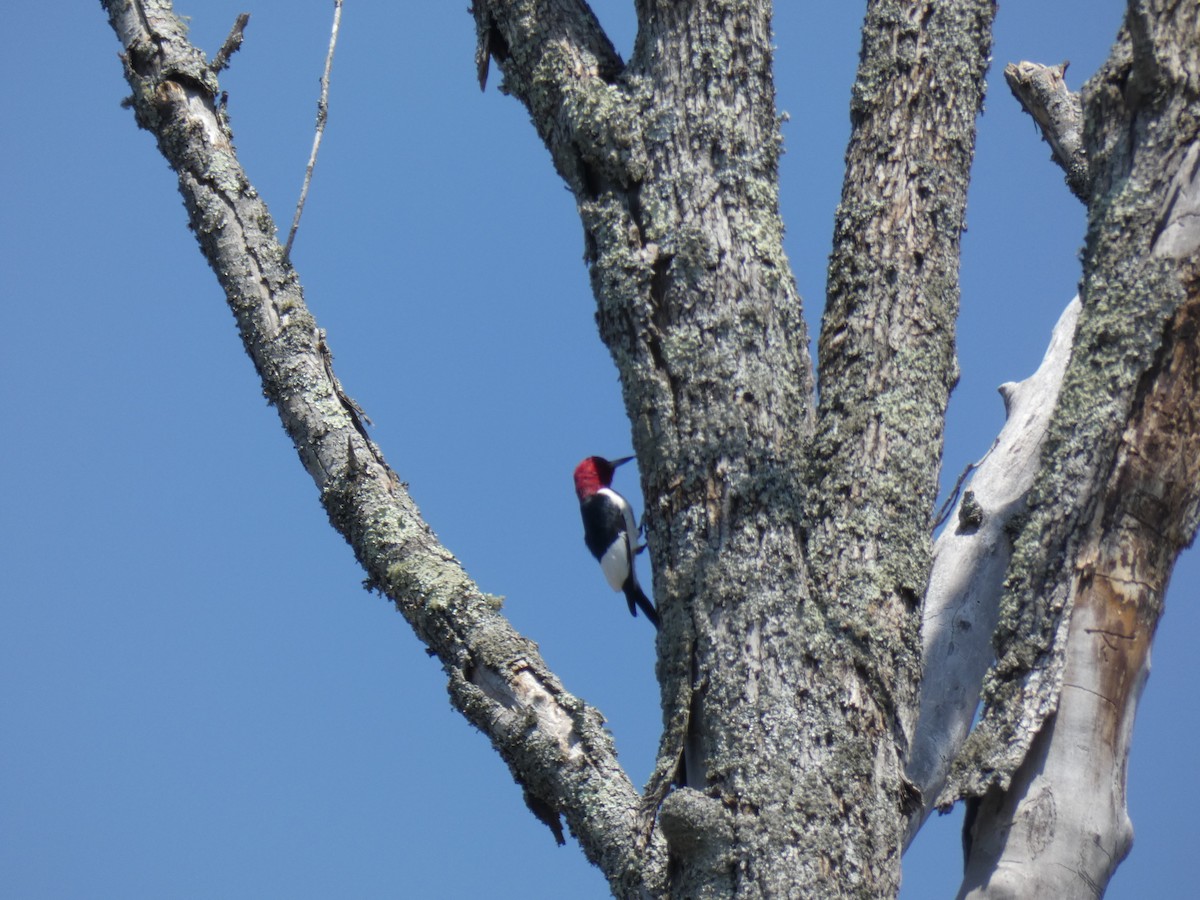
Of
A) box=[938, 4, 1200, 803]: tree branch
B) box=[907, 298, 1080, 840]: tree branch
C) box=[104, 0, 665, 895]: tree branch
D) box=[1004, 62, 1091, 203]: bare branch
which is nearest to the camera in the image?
box=[938, 4, 1200, 803]: tree branch

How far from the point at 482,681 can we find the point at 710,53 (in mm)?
1278

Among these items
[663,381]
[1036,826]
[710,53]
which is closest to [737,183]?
[710,53]

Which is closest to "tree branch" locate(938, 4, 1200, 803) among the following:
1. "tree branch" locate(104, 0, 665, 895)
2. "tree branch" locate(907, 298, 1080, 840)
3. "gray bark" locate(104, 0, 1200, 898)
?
"gray bark" locate(104, 0, 1200, 898)

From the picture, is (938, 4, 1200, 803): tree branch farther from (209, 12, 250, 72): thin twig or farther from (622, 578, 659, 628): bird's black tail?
(622, 578, 659, 628): bird's black tail

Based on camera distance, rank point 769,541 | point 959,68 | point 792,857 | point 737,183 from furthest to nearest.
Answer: point 959,68 → point 737,183 → point 769,541 → point 792,857

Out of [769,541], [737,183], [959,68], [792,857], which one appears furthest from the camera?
[959,68]

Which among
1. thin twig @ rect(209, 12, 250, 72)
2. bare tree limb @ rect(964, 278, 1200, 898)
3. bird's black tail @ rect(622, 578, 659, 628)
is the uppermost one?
bird's black tail @ rect(622, 578, 659, 628)

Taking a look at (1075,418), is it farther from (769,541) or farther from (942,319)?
(769,541)

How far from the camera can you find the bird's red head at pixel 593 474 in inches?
286

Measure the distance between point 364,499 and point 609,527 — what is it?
4.47m

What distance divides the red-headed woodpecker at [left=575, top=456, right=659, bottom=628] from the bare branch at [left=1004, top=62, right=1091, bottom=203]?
138 inches

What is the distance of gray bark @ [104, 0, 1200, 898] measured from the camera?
72.6 inches

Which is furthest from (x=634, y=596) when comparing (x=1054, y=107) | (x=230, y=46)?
(x=230, y=46)

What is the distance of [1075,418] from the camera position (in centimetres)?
199
